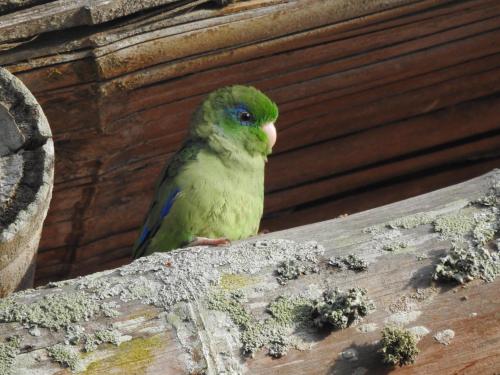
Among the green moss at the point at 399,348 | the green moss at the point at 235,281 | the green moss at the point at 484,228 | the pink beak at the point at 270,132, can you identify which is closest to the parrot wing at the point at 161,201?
the pink beak at the point at 270,132

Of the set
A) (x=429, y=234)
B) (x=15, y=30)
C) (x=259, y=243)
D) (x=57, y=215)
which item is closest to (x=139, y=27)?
(x=15, y=30)

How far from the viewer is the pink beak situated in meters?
3.78

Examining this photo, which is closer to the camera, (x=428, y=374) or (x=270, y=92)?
(x=428, y=374)

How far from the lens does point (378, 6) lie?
142 inches

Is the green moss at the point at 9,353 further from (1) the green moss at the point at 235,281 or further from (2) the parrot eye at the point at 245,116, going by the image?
(2) the parrot eye at the point at 245,116

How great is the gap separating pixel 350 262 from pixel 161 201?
128 centimetres

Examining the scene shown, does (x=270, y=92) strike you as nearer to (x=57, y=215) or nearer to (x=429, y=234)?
(x=57, y=215)

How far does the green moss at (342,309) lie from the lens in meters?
2.36

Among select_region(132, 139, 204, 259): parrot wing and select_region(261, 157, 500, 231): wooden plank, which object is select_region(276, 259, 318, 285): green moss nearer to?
select_region(132, 139, 204, 259): parrot wing

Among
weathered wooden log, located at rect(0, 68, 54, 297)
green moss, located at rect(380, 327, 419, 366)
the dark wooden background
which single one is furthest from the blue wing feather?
green moss, located at rect(380, 327, 419, 366)

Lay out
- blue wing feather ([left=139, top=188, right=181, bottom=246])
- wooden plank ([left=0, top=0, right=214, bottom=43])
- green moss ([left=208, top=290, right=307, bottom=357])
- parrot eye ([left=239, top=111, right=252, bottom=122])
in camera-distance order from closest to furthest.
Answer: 1. green moss ([left=208, top=290, right=307, bottom=357])
2. wooden plank ([left=0, top=0, right=214, bottom=43])
3. blue wing feather ([left=139, top=188, right=181, bottom=246])
4. parrot eye ([left=239, top=111, right=252, bottom=122])

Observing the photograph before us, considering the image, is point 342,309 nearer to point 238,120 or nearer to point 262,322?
point 262,322

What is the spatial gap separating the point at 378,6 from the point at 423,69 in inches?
14.6

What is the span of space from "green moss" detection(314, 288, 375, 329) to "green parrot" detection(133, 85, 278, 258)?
1.26 meters
